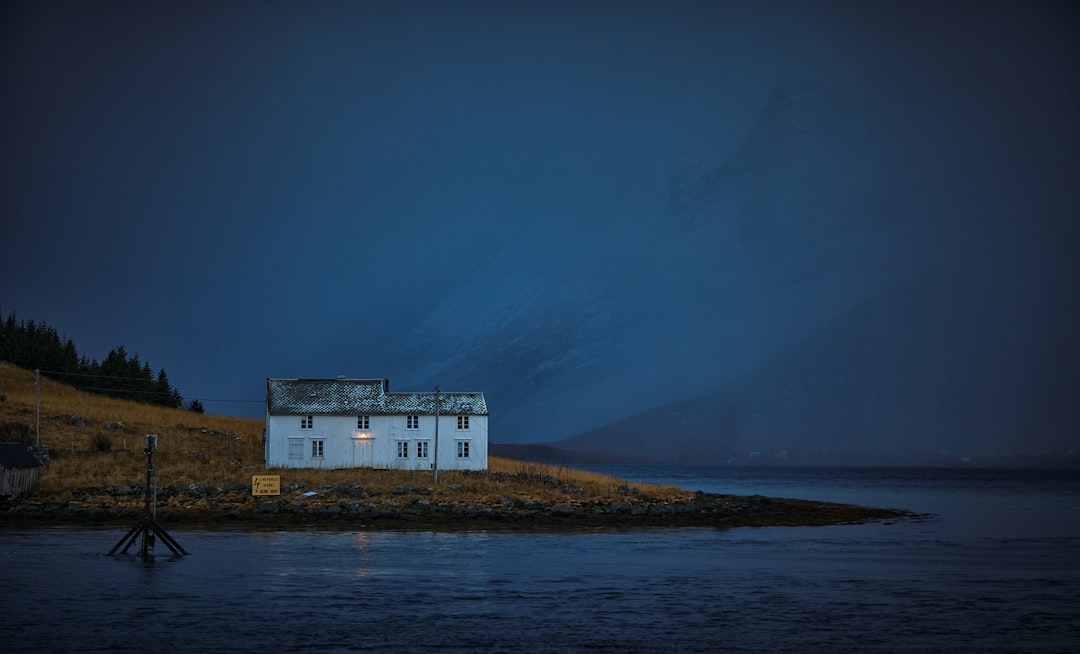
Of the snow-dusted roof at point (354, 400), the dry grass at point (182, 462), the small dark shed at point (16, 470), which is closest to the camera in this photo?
the small dark shed at point (16, 470)

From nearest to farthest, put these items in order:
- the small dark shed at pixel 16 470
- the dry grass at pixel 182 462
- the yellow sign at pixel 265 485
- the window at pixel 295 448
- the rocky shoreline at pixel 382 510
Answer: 1. the rocky shoreline at pixel 382 510
2. the small dark shed at pixel 16 470
3. the yellow sign at pixel 265 485
4. the dry grass at pixel 182 462
5. the window at pixel 295 448

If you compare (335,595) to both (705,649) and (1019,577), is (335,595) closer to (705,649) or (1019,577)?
(705,649)

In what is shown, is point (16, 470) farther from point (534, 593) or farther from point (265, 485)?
point (534, 593)

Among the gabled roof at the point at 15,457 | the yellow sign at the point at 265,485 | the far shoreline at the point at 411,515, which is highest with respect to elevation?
the gabled roof at the point at 15,457

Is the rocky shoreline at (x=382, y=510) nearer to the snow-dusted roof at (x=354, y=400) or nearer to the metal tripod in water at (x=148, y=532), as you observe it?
the snow-dusted roof at (x=354, y=400)

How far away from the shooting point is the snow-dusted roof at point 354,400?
86.4 m

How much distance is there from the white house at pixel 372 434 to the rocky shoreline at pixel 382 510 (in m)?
9.10

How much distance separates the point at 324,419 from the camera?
86.2 m

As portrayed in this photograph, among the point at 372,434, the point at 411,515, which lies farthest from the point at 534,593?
the point at 372,434

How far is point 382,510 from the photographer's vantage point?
70.9 meters

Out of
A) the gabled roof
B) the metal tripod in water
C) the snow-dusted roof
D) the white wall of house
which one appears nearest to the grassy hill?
the white wall of house

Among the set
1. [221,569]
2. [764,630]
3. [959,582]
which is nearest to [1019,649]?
[764,630]

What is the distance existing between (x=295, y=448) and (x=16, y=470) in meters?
20.9

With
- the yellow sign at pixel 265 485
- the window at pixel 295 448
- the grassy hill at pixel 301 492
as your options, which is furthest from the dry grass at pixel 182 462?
the window at pixel 295 448
